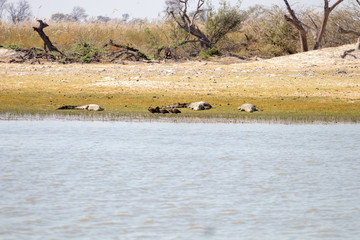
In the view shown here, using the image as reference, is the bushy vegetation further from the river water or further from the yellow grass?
the river water

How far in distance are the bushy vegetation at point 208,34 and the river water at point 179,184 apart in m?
17.3

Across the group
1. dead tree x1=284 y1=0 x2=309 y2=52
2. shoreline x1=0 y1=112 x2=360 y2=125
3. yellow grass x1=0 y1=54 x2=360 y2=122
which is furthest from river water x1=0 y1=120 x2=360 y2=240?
dead tree x1=284 y1=0 x2=309 y2=52

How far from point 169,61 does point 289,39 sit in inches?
283

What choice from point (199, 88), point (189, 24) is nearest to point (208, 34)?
point (189, 24)

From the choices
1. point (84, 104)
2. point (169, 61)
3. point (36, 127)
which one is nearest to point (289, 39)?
point (169, 61)

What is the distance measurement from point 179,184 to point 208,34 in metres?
26.2

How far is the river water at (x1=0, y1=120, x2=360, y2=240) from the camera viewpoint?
600 cm

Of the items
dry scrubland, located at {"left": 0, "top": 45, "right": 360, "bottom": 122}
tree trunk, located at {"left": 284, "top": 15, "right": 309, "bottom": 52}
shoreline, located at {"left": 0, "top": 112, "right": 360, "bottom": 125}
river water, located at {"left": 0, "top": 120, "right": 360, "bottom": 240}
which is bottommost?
river water, located at {"left": 0, "top": 120, "right": 360, "bottom": 240}

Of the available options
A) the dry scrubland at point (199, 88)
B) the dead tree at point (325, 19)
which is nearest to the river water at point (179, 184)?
the dry scrubland at point (199, 88)

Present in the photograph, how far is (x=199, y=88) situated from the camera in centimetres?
2194

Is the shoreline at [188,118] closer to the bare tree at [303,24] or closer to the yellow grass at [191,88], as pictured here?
the yellow grass at [191,88]

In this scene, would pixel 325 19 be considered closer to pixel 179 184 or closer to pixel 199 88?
pixel 199 88

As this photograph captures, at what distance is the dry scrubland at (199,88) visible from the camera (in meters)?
18.0

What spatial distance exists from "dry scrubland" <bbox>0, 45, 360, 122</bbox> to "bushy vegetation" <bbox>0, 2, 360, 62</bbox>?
138 inches
